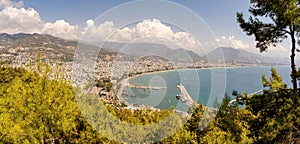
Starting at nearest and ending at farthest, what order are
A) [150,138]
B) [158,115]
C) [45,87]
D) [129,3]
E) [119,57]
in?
[129,3]
[119,57]
[45,87]
[150,138]
[158,115]

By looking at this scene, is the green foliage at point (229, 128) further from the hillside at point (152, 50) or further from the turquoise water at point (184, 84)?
the hillside at point (152, 50)

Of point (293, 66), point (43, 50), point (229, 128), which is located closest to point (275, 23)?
point (293, 66)

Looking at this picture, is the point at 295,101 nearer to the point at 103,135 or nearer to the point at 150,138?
the point at 150,138

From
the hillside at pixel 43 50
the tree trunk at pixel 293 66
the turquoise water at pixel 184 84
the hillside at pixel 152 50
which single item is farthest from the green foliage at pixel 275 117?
the hillside at pixel 43 50

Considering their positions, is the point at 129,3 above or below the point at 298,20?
above

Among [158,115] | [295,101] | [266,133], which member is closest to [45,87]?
[158,115]

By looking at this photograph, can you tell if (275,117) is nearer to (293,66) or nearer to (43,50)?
(293,66)

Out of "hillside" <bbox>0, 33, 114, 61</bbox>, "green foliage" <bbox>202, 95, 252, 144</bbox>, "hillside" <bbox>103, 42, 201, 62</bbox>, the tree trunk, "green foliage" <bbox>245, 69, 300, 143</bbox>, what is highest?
"hillside" <bbox>0, 33, 114, 61</bbox>

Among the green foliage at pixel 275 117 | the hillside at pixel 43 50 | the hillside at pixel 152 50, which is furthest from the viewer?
the hillside at pixel 43 50

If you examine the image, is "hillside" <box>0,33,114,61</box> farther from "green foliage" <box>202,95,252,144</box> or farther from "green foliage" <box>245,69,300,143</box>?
"green foliage" <box>245,69,300,143</box>

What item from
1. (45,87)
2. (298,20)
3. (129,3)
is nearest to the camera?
(298,20)

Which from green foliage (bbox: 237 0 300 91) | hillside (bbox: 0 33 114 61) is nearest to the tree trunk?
green foliage (bbox: 237 0 300 91)
